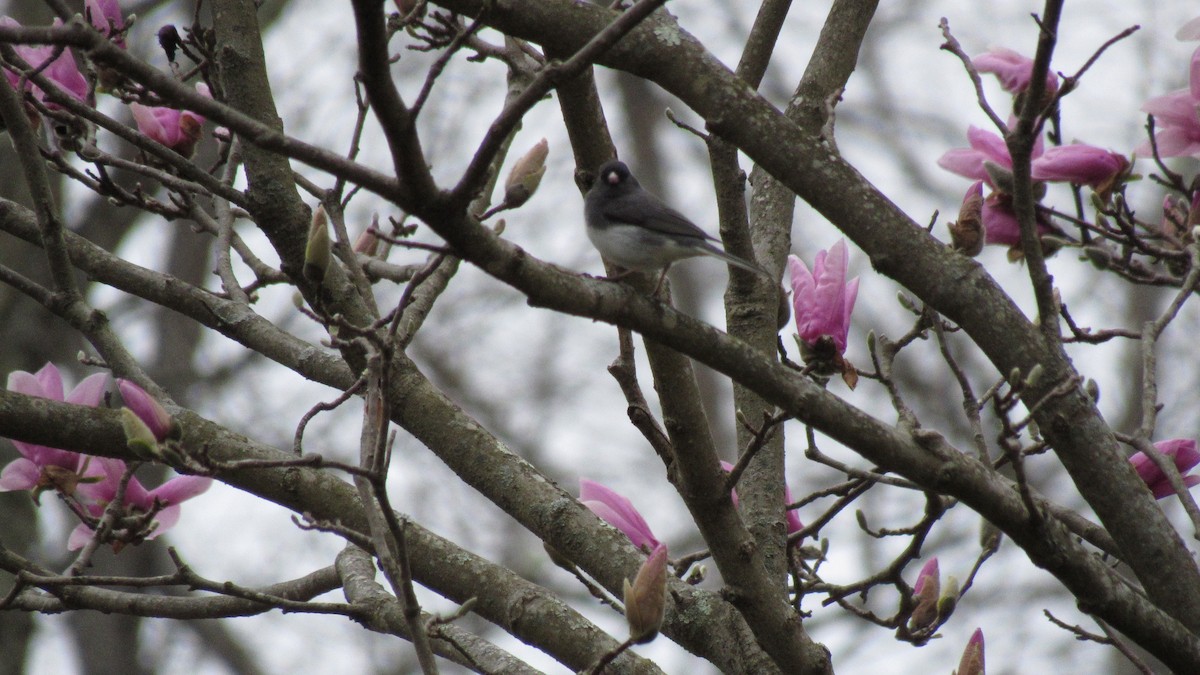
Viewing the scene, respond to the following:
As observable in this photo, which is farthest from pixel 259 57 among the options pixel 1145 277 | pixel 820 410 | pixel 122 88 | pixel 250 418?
pixel 250 418

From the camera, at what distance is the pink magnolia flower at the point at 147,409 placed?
1719mm

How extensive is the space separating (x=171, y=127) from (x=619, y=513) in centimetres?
130

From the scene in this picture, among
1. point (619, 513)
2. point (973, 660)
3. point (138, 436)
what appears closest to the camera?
point (138, 436)

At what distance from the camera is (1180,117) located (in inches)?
76.6

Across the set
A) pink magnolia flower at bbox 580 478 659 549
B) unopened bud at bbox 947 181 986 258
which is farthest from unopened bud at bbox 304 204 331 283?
unopened bud at bbox 947 181 986 258

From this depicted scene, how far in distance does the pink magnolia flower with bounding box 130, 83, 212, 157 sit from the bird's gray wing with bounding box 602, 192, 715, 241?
3.16ft

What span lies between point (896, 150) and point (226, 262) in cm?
1024

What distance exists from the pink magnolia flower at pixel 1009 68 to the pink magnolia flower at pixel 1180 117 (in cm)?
18

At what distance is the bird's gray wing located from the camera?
2.23 meters

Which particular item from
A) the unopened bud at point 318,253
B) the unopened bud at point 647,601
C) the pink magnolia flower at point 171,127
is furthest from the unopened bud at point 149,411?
the pink magnolia flower at point 171,127

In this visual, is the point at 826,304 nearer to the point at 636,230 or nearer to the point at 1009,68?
the point at 636,230

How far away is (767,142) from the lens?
1.90 m

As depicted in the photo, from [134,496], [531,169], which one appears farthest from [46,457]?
[531,169]

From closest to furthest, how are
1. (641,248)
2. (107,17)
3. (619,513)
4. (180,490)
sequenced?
(641,248) < (180,490) < (619,513) < (107,17)
